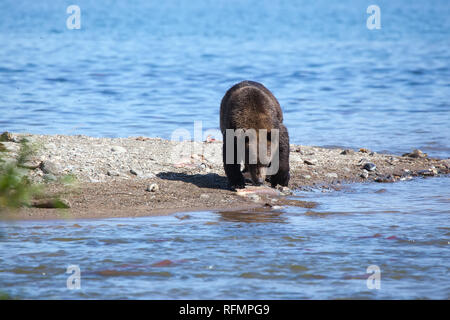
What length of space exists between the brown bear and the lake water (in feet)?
2.23

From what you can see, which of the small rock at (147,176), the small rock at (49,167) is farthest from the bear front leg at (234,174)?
the small rock at (49,167)

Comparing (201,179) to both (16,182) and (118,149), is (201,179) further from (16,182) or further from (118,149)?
(16,182)

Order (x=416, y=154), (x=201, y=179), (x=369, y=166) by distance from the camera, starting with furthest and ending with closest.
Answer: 1. (x=416, y=154)
2. (x=369, y=166)
3. (x=201, y=179)

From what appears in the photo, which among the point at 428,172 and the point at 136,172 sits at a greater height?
the point at 136,172

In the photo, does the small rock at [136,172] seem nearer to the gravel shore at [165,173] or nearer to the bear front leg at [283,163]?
the gravel shore at [165,173]

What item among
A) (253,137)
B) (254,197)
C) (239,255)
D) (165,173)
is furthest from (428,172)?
(239,255)

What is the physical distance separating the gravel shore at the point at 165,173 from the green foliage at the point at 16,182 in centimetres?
440

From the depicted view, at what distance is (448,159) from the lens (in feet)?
43.3

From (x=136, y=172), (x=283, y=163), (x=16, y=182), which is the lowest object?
(x=136, y=172)

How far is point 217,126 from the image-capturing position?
1612 centimetres

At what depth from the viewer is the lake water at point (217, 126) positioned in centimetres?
619

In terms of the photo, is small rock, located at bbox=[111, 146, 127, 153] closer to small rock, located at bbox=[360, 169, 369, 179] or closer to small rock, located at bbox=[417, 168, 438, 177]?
small rock, located at bbox=[360, 169, 369, 179]

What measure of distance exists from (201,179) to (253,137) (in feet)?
4.83
